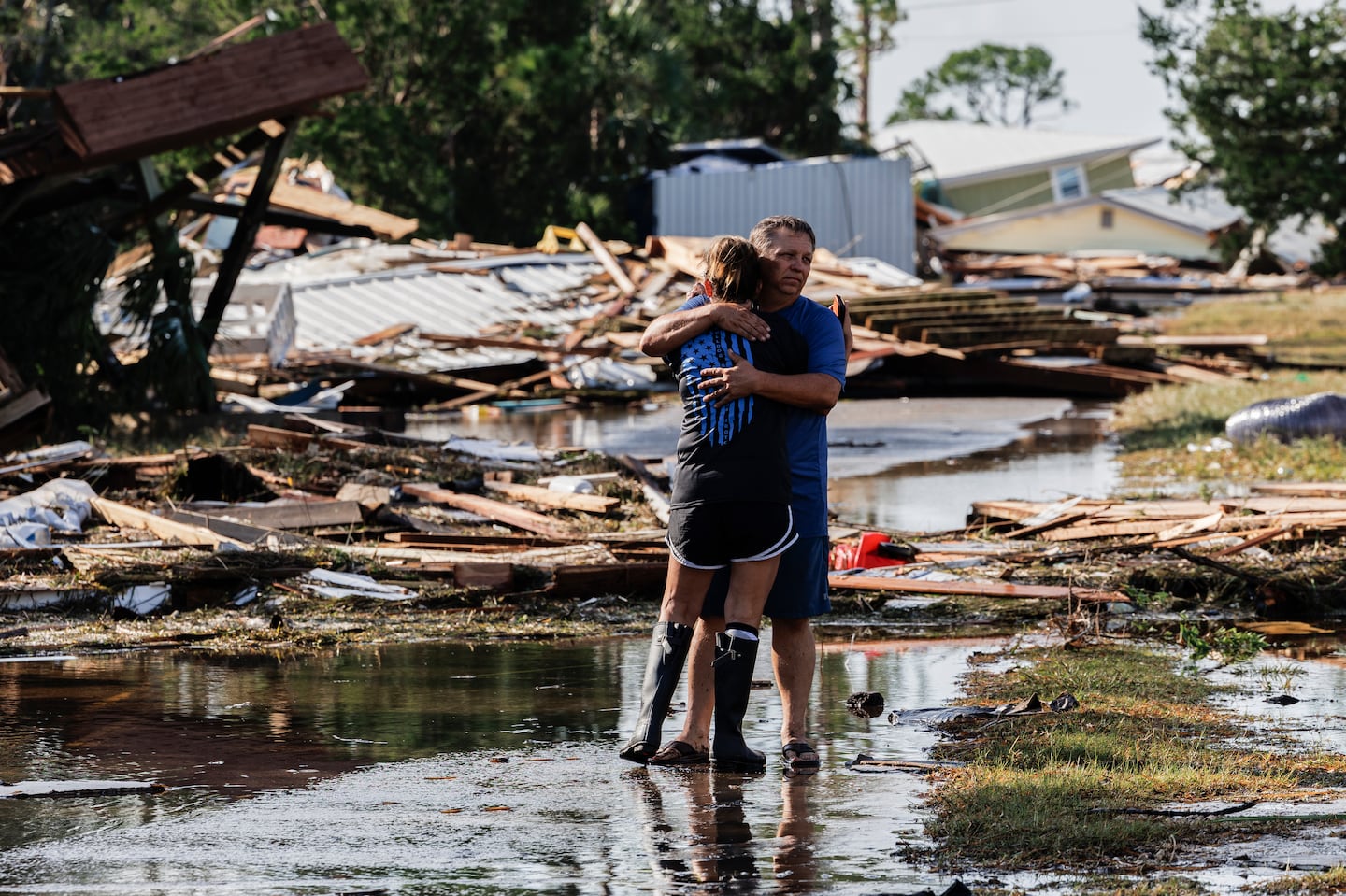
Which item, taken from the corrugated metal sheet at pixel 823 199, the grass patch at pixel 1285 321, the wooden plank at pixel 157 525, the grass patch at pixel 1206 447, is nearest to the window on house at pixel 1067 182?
the grass patch at pixel 1285 321

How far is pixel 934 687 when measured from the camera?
7.48 m

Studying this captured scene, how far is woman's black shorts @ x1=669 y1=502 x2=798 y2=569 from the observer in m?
5.91

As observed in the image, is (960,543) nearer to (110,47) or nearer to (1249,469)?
(1249,469)

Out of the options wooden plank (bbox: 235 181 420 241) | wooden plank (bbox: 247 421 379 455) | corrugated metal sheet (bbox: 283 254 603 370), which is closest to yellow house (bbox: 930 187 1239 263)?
corrugated metal sheet (bbox: 283 254 603 370)

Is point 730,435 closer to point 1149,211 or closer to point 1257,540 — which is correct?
point 1257,540

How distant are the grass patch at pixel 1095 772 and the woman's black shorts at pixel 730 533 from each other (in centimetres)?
95

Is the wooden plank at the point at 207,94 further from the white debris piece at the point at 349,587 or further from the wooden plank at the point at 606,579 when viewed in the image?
the wooden plank at the point at 606,579

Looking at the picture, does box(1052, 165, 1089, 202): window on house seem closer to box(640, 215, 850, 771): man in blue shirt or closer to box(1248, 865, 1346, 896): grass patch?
box(640, 215, 850, 771): man in blue shirt

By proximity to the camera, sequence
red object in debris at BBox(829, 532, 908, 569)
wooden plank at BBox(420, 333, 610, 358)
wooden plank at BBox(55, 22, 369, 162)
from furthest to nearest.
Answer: wooden plank at BBox(420, 333, 610, 358), wooden plank at BBox(55, 22, 369, 162), red object in debris at BBox(829, 532, 908, 569)

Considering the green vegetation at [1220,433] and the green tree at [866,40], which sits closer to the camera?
the green vegetation at [1220,433]

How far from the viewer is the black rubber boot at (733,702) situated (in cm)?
597

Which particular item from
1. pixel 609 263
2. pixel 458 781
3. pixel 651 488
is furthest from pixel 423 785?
pixel 609 263

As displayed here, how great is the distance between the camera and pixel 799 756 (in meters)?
5.92

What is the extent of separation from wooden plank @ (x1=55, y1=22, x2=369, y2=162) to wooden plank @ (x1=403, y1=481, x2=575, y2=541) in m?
5.22
